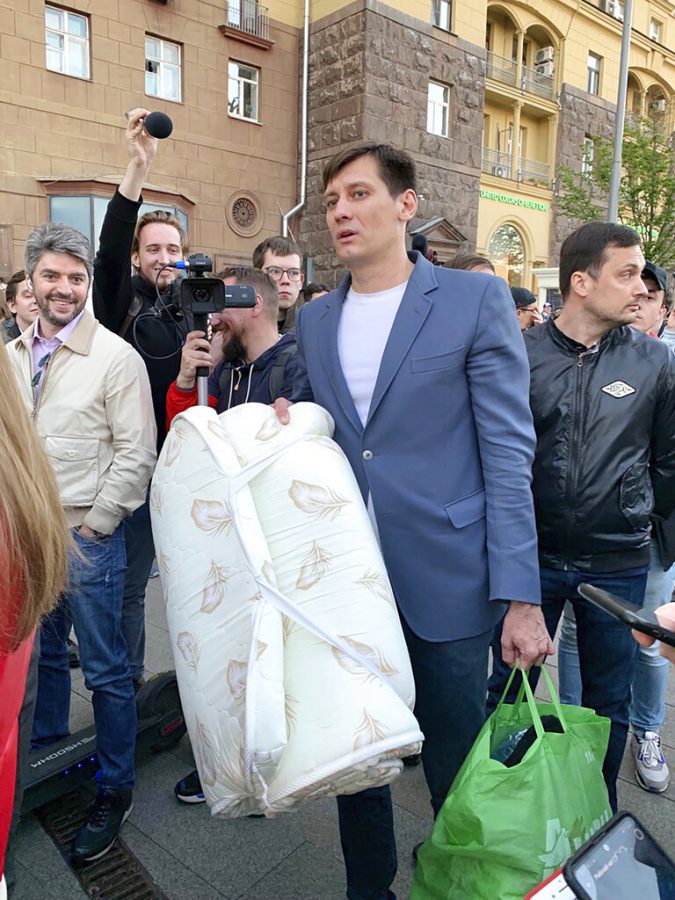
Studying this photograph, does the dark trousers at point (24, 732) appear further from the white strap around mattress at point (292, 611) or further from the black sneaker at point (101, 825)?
the black sneaker at point (101, 825)

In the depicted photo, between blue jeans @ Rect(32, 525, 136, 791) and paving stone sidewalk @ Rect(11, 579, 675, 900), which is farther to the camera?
blue jeans @ Rect(32, 525, 136, 791)

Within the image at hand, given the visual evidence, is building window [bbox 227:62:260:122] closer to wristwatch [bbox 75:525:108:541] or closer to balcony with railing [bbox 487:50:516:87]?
balcony with railing [bbox 487:50:516:87]

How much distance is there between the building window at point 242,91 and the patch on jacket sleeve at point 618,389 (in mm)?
14791

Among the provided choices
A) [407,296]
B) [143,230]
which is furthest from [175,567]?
[143,230]

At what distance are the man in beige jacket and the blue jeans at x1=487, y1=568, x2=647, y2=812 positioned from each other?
4.58 ft

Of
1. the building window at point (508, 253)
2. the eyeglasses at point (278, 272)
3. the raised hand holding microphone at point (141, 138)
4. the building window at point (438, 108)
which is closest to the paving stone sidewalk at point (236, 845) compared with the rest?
the raised hand holding microphone at point (141, 138)

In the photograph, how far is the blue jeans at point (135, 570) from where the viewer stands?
300 centimetres

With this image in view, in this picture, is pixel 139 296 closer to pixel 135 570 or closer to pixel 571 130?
pixel 135 570

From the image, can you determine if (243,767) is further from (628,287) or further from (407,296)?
(628,287)

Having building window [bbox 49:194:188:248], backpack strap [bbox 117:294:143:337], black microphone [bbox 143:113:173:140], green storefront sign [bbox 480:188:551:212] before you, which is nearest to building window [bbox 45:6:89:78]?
building window [bbox 49:194:188:248]

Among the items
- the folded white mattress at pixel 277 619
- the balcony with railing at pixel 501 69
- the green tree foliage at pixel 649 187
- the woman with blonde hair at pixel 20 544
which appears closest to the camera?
the woman with blonde hair at pixel 20 544

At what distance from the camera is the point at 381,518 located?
1.78 m

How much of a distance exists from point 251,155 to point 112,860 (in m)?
15.2

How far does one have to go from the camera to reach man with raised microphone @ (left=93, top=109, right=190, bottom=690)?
2.53 meters
